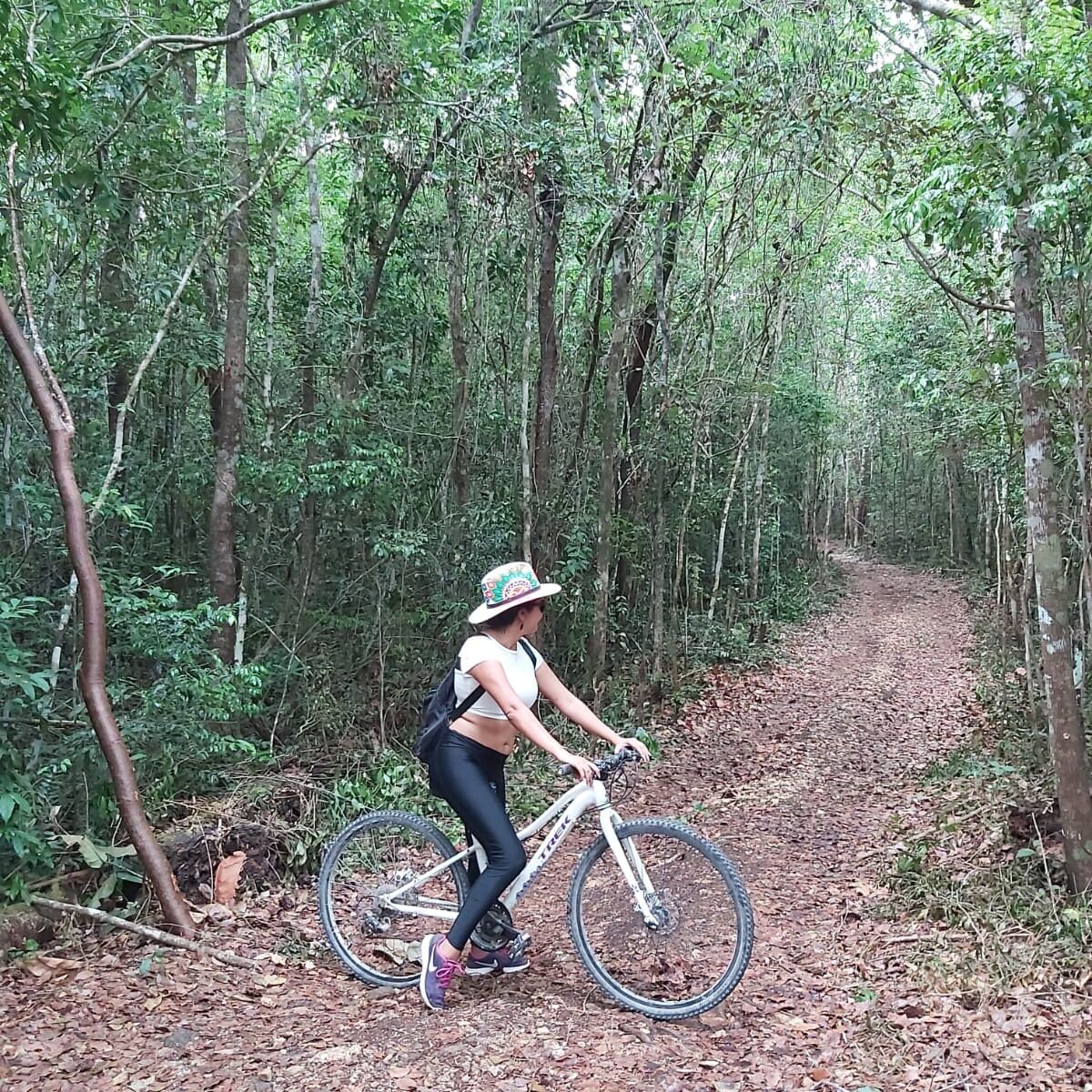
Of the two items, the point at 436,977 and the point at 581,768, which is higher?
the point at 581,768

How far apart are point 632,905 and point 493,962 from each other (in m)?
0.72

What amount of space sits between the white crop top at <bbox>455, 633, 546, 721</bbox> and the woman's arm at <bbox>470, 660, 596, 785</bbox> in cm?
4

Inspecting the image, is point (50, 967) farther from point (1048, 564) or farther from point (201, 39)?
point (1048, 564)

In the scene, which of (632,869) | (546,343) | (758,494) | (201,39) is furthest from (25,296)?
(758,494)

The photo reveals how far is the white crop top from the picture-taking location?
3.57m

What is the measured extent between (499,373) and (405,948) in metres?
6.45

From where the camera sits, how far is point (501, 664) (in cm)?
354

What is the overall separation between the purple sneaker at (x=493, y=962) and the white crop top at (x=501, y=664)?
3.54 feet

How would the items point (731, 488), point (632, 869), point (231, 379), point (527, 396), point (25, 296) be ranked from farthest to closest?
point (731, 488) < point (527, 396) < point (231, 379) < point (25, 296) < point (632, 869)

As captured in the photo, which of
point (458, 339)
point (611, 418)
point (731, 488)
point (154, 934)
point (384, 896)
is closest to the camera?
point (384, 896)

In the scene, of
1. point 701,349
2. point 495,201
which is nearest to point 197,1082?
point 495,201

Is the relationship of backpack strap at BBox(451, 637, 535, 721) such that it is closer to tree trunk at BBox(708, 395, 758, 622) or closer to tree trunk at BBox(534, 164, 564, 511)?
tree trunk at BBox(534, 164, 564, 511)

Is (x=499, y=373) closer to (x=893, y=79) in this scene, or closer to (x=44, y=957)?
(x=893, y=79)

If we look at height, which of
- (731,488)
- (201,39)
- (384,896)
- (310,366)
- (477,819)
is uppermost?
(201,39)
